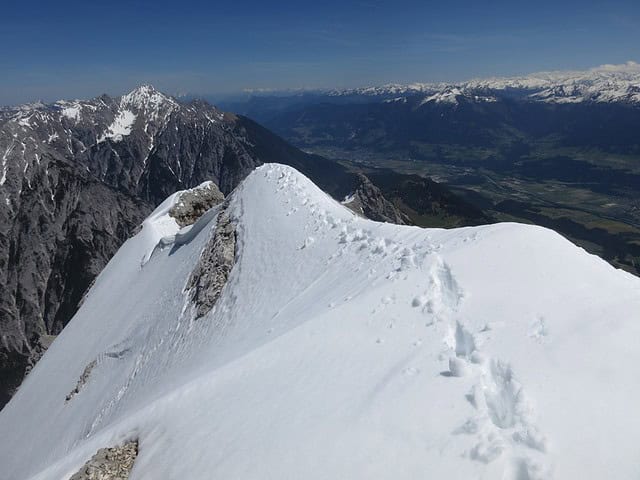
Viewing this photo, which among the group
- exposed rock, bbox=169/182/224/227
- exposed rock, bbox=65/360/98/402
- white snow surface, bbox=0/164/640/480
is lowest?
exposed rock, bbox=65/360/98/402

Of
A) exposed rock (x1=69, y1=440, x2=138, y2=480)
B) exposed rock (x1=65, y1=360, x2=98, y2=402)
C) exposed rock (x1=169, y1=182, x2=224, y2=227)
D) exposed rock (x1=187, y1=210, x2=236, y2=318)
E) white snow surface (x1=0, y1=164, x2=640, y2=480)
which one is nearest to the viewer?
white snow surface (x1=0, y1=164, x2=640, y2=480)

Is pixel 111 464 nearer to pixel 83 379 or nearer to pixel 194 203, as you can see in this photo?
pixel 83 379

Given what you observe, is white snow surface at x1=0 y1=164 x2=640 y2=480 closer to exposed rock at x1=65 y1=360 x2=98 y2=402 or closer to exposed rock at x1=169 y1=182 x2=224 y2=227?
exposed rock at x1=65 y1=360 x2=98 y2=402

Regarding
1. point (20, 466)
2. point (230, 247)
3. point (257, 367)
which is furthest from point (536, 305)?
point (20, 466)

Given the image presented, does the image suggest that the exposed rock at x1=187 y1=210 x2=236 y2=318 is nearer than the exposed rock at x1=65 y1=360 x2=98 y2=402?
Yes

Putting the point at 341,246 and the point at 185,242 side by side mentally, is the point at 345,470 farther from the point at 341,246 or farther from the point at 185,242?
the point at 185,242

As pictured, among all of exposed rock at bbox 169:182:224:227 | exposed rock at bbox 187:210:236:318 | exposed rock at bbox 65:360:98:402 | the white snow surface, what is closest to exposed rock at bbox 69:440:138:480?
the white snow surface

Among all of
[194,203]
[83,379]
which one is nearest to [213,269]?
[83,379]
